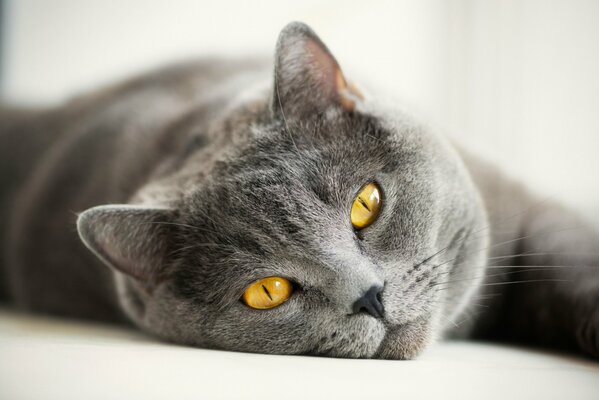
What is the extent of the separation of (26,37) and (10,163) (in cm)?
105

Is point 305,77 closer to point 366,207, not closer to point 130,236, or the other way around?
point 366,207

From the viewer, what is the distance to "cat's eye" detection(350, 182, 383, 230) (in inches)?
43.6

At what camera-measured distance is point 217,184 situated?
3.82 ft

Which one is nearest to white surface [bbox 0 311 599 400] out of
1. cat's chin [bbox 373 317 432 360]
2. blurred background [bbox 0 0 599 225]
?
cat's chin [bbox 373 317 432 360]

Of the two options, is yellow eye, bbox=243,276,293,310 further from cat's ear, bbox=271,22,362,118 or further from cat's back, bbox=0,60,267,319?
cat's back, bbox=0,60,267,319

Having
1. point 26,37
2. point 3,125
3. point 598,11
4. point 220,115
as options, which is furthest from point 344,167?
point 26,37

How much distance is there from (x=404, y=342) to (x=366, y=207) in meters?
0.25

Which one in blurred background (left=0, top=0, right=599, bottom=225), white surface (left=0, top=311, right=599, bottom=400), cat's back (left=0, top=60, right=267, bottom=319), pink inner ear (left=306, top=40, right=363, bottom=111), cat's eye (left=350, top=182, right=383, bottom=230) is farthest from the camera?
blurred background (left=0, top=0, right=599, bottom=225)

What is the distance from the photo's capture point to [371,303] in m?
Result: 1.01

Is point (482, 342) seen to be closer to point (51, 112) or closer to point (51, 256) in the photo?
point (51, 256)

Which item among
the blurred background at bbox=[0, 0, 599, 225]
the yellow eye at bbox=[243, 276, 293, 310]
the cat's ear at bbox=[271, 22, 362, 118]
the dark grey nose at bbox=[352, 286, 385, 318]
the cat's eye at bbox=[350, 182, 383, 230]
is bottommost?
the dark grey nose at bbox=[352, 286, 385, 318]

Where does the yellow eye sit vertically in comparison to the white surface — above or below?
above

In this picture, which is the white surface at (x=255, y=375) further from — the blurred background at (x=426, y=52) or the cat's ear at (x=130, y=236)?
the blurred background at (x=426, y=52)

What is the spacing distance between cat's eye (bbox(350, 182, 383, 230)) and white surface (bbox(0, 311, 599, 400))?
0.25m
